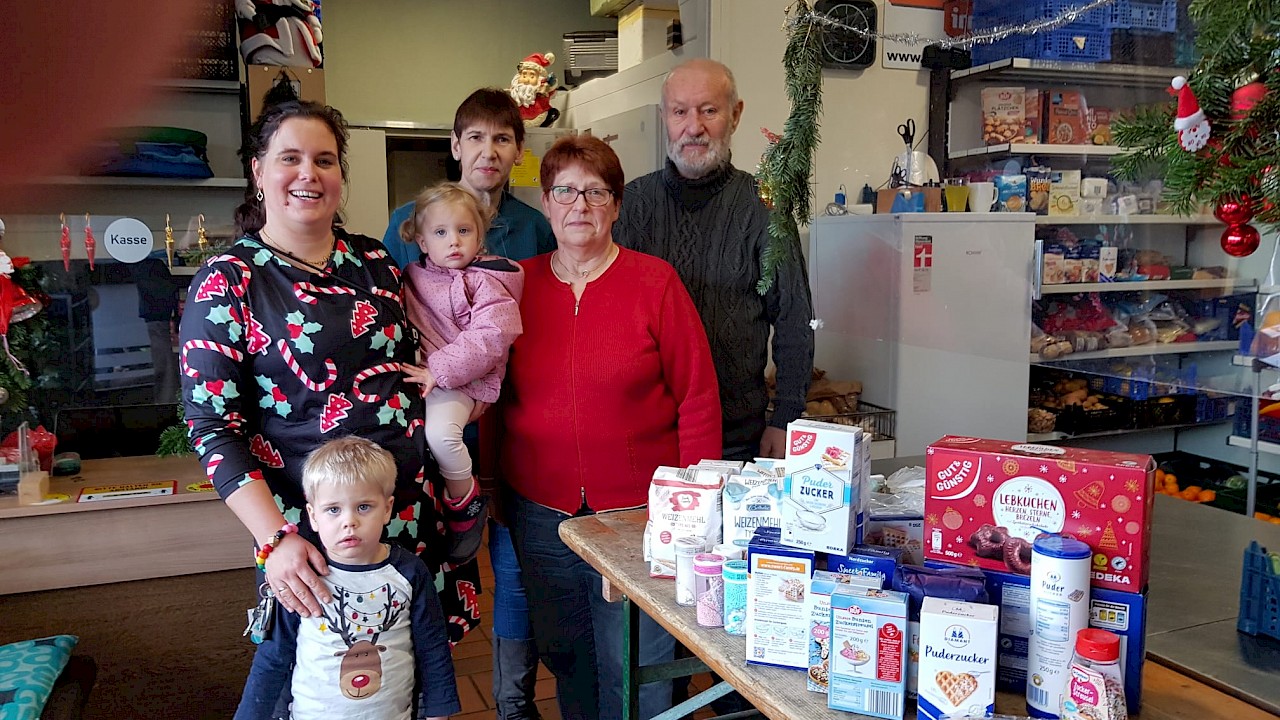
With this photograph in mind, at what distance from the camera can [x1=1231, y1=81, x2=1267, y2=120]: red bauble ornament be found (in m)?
1.13

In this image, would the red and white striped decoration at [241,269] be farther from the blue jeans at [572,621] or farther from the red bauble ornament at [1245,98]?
the red bauble ornament at [1245,98]

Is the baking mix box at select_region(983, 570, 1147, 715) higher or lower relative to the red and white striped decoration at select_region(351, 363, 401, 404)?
lower

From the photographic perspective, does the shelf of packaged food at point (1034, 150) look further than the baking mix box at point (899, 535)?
Yes

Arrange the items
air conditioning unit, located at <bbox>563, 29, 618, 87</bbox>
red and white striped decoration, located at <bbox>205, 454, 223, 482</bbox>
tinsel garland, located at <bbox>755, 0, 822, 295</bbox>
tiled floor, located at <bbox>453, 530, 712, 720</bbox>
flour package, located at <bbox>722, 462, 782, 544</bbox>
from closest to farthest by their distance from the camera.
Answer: flour package, located at <bbox>722, 462, 782, 544</bbox> → tinsel garland, located at <bbox>755, 0, 822, 295</bbox> → red and white striped decoration, located at <bbox>205, 454, 223, 482</bbox> → tiled floor, located at <bbox>453, 530, 712, 720</bbox> → air conditioning unit, located at <bbox>563, 29, 618, 87</bbox>

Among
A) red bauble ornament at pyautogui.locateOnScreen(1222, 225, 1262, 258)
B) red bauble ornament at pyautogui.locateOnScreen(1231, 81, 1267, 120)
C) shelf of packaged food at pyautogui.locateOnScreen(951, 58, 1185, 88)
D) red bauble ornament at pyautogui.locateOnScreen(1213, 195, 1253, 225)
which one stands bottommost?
red bauble ornament at pyautogui.locateOnScreen(1222, 225, 1262, 258)

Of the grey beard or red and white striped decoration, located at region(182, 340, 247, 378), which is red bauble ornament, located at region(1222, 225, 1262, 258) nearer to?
the grey beard

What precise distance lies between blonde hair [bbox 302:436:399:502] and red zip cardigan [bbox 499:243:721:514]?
44cm

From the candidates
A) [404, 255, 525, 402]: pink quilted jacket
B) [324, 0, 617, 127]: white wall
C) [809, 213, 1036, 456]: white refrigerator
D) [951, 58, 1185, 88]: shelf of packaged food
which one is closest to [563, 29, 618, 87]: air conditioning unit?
[324, 0, 617, 127]: white wall

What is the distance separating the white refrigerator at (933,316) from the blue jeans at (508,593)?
2030 millimetres

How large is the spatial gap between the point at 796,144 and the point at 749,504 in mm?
617

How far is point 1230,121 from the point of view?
1153 millimetres

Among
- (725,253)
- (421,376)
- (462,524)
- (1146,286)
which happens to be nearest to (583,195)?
(725,253)

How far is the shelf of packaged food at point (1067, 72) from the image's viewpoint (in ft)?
6.38

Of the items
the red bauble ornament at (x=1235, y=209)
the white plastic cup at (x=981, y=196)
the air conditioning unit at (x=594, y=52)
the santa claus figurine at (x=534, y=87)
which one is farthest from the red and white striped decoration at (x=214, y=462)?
the air conditioning unit at (x=594, y=52)
